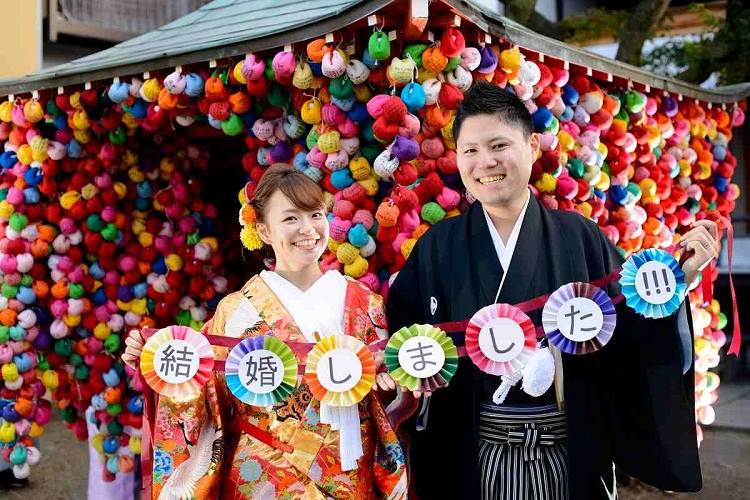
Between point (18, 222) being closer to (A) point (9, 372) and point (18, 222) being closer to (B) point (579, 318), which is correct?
(A) point (9, 372)

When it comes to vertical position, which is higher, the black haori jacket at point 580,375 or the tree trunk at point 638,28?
the tree trunk at point 638,28

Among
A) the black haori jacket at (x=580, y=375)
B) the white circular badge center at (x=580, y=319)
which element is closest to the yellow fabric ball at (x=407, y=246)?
the black haori jacket at (x=580, y=375)

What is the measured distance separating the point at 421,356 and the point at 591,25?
8.36 metres

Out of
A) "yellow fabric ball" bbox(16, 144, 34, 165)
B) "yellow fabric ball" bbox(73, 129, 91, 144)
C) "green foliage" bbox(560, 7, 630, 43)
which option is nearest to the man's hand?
"yellow fabric ball" bbox(73, 129, 91, 144)

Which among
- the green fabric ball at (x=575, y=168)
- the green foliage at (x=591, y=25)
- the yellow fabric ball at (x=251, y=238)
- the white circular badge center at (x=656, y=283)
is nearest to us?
the white circular badge center at (x=656, y=283)

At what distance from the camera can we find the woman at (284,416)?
8.53 feet

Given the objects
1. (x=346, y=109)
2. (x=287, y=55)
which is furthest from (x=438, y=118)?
(x=287, y=55)

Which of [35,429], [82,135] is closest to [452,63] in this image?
[82,135]

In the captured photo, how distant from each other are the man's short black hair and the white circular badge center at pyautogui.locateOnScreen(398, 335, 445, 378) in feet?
2.36

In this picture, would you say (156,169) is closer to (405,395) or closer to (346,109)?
(346,109)

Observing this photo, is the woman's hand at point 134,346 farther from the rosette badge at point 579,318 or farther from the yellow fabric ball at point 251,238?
the rosette badge at point 579,318

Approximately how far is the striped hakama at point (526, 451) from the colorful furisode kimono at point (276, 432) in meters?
0.31

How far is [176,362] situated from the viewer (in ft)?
8.24

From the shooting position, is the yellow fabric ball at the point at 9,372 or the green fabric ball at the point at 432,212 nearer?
the green fabric ball at the point at 432,212
